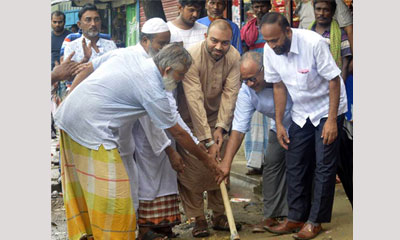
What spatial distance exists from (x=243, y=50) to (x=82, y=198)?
2368 mm

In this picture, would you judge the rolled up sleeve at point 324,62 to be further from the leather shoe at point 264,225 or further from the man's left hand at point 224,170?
the leather shoe at point 264,225

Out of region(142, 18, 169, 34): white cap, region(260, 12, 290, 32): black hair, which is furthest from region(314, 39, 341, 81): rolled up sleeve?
region(142, 18, 169, 34): white cap

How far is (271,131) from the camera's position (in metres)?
5.92

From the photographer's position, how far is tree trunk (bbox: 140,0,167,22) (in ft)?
19.8

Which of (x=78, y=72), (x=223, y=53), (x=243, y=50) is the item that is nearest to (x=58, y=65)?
(x=78, y=72)

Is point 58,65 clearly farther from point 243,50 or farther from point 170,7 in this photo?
point 243,50

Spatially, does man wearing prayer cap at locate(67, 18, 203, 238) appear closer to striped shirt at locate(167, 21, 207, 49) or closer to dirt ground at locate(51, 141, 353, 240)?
striped shirt at locate(167, 21, 207, 49)

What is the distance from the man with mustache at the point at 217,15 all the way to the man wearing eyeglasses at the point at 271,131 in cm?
67

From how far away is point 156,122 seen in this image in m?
4.88

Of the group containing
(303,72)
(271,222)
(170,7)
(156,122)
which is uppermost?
(170,7)

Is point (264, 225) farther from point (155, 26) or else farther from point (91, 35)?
point (91, 35)

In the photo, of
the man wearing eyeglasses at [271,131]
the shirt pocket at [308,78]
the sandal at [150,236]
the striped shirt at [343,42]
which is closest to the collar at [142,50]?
the man wearing eyeglasses at [271,131]

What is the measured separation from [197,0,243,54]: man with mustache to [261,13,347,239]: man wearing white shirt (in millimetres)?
740

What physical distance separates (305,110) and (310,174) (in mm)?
595
